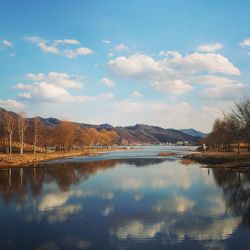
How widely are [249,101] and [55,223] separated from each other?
72171 mm

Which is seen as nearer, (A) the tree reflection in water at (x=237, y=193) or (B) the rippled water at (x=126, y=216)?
(B) the rippled water at (x=126, y=216)

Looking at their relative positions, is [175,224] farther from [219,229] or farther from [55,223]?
[55,223]

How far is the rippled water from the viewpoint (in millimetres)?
19750

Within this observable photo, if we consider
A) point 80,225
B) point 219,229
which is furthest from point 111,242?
point 219,229

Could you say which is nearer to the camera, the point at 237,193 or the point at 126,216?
the point at 126,216

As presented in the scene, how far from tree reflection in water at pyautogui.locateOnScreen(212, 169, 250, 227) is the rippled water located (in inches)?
3.5

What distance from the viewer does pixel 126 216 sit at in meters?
26.2

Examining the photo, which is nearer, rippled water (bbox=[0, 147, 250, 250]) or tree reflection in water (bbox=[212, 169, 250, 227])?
rippled water (bbox=[0, 147, 250, 250])

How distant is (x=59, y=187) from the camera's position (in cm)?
4319

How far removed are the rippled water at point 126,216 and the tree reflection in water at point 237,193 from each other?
0.09 m

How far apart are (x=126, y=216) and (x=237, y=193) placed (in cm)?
1710

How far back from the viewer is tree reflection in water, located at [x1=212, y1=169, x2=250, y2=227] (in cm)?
2821

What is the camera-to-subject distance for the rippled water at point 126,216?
64.8 ft

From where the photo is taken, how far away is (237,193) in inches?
1470
